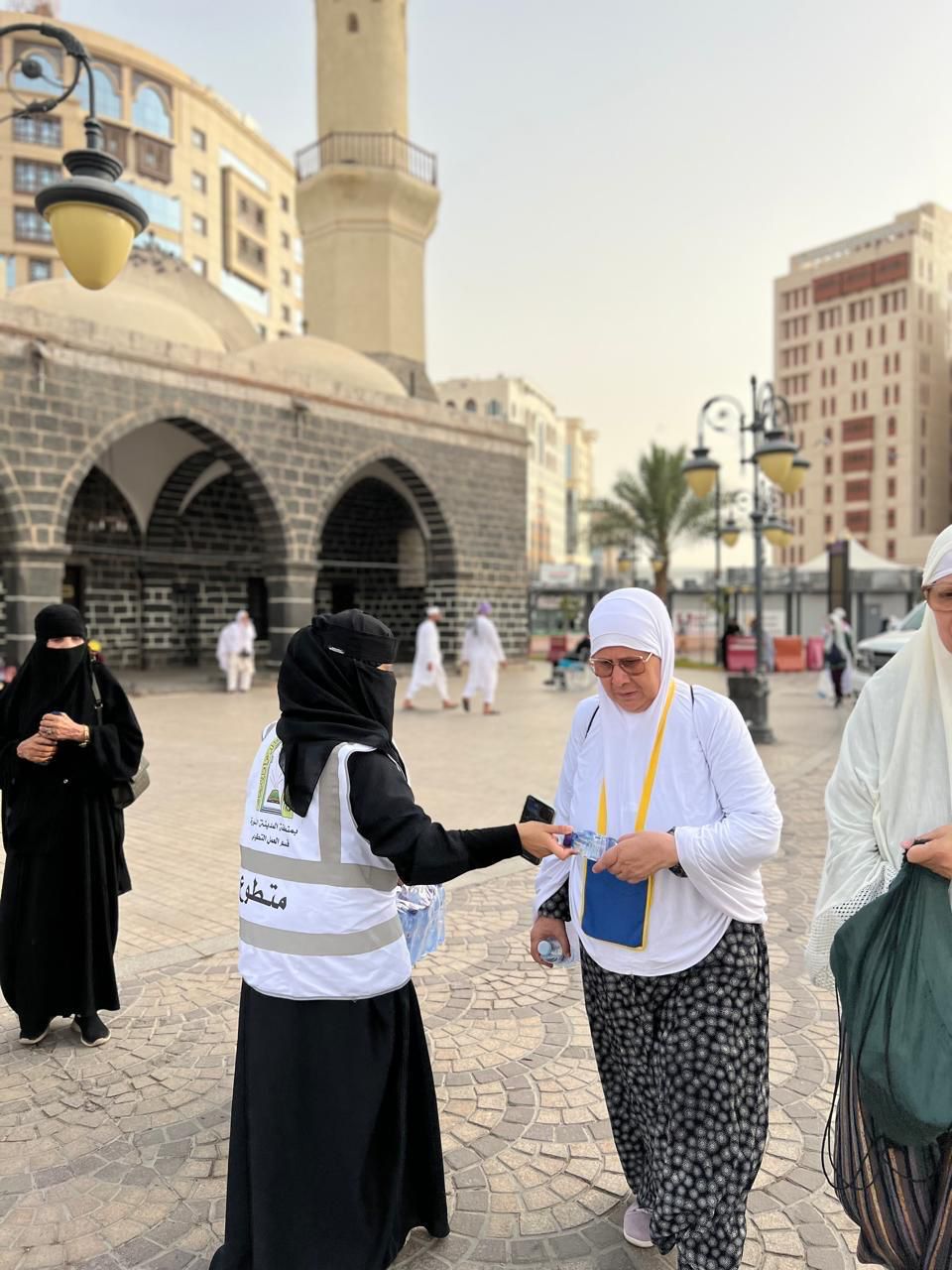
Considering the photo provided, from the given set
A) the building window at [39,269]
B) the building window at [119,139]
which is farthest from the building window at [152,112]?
the building window at [39,269]

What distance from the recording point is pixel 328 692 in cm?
193

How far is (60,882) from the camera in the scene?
3.18 metres

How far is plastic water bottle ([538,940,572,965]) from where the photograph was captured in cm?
213

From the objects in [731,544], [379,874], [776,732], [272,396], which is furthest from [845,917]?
[731,544]

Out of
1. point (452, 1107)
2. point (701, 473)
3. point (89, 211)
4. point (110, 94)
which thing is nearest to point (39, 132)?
point (110, 94)

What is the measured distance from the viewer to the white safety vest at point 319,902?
74.0 inches

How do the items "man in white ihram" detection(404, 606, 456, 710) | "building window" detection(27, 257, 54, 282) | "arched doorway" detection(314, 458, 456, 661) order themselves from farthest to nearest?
"building window" detection(27, 257, 54, 282), "arched doorway" detection(314, 458, 456, 661), "man in white ihram" detection(404, 606, 456, 710)

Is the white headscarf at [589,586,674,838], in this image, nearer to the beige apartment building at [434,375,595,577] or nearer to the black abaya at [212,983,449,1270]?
the black abaya at [212,983,449,1270]

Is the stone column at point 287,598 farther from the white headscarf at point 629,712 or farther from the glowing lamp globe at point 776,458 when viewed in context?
the white headscarf at point 629,712

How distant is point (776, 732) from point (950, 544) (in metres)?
10.0

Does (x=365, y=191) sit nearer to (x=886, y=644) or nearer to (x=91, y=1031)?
(x=886, y=644)

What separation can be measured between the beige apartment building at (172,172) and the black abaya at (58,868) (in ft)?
125

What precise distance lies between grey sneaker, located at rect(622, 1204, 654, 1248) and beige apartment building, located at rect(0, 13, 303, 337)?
39839 millimetres

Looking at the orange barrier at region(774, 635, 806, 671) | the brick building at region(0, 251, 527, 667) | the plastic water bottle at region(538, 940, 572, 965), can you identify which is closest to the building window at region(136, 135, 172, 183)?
the brick building at region(0, 251, 527, 667)
